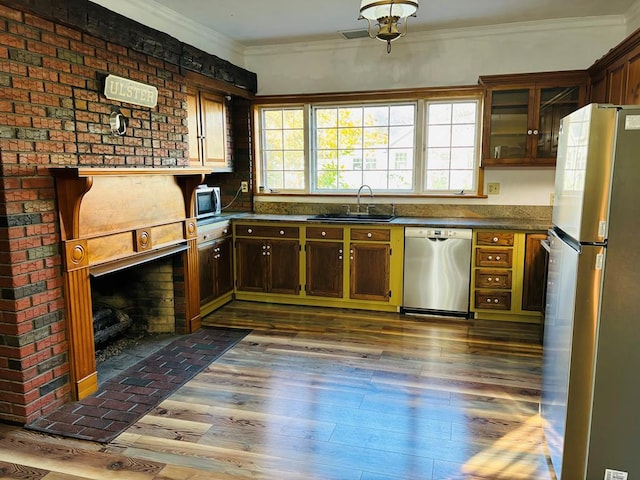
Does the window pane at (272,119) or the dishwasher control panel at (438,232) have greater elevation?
the window pane at (272,119)

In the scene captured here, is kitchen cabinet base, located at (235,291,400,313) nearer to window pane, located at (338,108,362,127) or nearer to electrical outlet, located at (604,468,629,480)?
window pane, located at (338,108,362,127)

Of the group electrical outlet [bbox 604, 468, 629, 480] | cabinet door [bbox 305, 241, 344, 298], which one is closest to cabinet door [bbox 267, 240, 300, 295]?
cabinet door [bbox 305, 241, 344, 298]

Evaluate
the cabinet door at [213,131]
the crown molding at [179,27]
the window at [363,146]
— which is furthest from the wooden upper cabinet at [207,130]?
the window at [363,146]

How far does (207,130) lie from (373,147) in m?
1.75

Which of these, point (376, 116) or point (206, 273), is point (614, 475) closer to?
point (206, 273)

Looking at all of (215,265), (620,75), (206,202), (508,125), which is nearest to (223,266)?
(215,265)

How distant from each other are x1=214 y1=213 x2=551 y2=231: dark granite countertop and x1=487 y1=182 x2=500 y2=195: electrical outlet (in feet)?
→ 0.91

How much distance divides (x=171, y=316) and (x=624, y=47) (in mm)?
3961

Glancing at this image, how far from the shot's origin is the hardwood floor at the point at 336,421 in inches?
87.5

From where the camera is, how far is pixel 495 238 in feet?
13.8

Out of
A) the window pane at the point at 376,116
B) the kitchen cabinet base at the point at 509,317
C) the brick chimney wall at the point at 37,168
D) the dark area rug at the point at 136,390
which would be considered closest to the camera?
the brick chimney wall at the point at 37,168

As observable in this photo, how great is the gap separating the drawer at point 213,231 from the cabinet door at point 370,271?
1.29 m

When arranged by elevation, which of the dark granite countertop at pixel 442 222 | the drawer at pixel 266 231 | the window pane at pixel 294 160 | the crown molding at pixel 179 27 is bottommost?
the drawer at pixel 266 231

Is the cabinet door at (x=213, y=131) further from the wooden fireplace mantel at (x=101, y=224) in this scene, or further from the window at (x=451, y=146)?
the window at (x=451, y=146)
